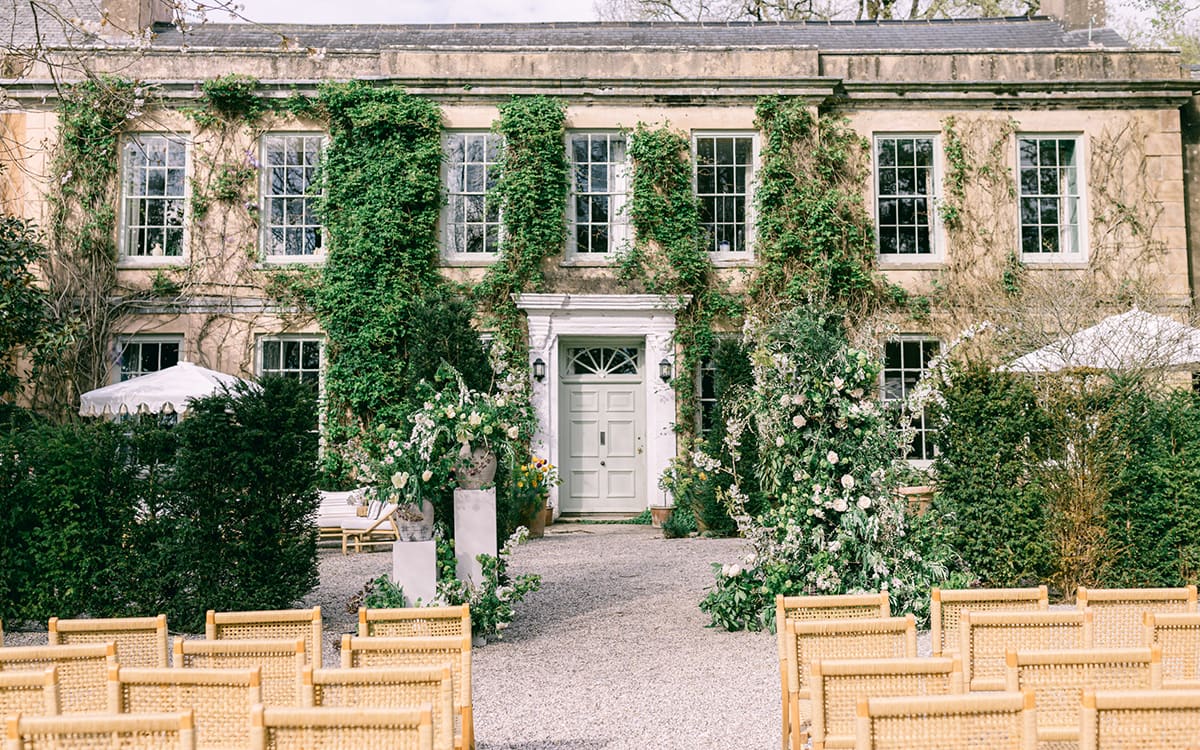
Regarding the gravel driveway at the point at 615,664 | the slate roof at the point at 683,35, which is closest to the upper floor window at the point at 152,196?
the slate roof at the point at 683,35

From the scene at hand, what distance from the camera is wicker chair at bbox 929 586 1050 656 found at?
4.79 meters

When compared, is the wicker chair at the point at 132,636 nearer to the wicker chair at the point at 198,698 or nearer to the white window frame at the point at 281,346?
the wicker chair at the point at 198,698

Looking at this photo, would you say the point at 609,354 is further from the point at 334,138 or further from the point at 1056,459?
the point at 1056,459

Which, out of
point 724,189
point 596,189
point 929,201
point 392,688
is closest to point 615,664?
point 392,688

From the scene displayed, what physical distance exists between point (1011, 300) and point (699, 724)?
1170 centimetres

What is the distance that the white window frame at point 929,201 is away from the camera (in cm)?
1577

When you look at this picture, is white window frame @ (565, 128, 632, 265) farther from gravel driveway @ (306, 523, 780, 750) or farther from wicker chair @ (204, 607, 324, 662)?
wicker chair @ (204, 607, 324, 662)

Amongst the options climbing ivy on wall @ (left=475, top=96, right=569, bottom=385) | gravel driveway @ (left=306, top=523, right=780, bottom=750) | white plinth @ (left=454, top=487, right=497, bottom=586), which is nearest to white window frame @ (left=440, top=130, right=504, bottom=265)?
climbing ivy on wall @ (left=475, top=96, right=569, bottom=385)

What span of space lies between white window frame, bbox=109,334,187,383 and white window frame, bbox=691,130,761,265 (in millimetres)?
8177

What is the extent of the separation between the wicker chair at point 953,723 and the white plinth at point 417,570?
5014 mm

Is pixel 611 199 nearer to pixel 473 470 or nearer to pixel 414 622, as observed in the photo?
pixel 473 470

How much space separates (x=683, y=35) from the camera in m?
18.3

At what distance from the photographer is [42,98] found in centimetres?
1544

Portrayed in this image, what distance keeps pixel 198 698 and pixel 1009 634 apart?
331 centimetres
